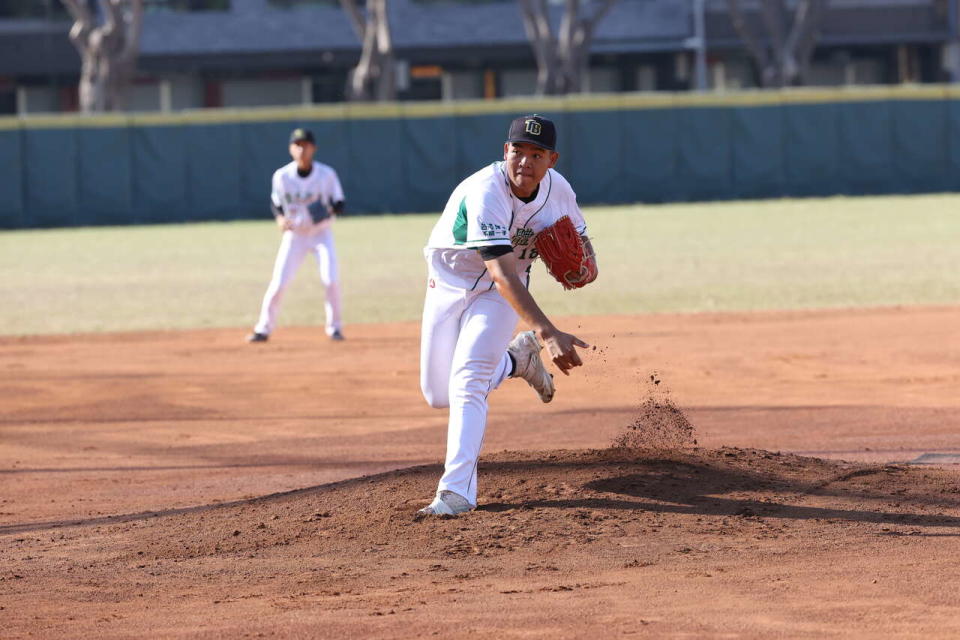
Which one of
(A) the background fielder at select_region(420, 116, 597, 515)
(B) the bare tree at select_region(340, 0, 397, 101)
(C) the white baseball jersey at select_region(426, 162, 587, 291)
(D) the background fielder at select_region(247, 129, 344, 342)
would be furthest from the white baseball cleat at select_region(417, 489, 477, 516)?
(B) the bare tree at select_region(340, 0, 397, 101)

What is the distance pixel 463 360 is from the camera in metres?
6.49

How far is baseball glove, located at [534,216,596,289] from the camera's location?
21.6 feet

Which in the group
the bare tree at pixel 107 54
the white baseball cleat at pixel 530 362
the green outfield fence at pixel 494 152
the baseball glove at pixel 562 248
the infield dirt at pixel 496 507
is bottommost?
the infield dirt at pixel 496 507

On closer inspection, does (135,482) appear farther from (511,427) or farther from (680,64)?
(680,64)

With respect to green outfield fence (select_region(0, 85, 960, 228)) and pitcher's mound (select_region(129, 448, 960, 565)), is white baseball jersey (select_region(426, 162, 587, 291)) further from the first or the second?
green outfield fence (select_region(0, 85, 960, 228))

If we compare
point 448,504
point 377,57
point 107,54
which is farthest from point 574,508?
point 377,57

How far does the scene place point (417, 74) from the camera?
5175 centimetres

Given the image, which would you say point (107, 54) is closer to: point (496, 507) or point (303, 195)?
point (303, 195)

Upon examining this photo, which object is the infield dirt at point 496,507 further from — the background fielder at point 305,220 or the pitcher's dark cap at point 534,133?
the background fielder at point 305,220

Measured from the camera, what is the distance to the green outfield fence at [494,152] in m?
33.3

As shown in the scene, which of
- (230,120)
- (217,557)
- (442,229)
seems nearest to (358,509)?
(217,557)

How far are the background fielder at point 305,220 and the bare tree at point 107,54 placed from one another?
27.2 m

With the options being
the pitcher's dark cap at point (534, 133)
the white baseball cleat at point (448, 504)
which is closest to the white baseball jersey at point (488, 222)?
the pitcher's dark cap at point (534, 133)

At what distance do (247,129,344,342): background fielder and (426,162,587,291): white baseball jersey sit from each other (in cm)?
792
